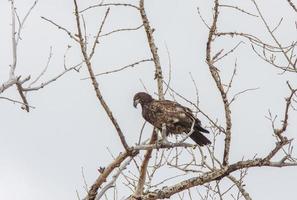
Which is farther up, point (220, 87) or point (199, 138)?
point (199, 138)

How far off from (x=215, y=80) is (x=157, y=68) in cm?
97

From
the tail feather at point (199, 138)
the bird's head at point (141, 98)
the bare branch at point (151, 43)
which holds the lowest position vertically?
the tail feather at point (199, 138)

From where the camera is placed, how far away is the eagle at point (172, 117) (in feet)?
24.7

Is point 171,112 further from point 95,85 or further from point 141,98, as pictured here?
point 95,85

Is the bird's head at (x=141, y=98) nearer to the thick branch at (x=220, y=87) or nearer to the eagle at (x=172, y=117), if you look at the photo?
the eagle at (x=172, y=117)

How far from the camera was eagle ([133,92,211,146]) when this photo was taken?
24.7ft

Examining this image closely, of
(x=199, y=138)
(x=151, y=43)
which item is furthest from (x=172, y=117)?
(x=151, y=43)

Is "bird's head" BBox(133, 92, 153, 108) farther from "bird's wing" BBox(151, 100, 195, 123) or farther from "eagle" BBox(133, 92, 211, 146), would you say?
"bird's wing" BBox(151, 100, 195, 123)

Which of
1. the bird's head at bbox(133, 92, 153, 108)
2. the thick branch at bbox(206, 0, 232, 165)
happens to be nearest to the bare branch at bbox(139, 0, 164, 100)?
the thick branch at bbox(206, 0, 232, 165)

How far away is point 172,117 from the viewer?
7695 mm

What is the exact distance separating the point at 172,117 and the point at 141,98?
563mm

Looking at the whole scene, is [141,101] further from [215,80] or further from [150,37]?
[215,80]

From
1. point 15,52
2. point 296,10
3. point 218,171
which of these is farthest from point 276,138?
point 15,52

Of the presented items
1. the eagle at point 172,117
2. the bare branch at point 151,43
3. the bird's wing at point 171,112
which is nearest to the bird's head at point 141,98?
the eagle at point 172,117
